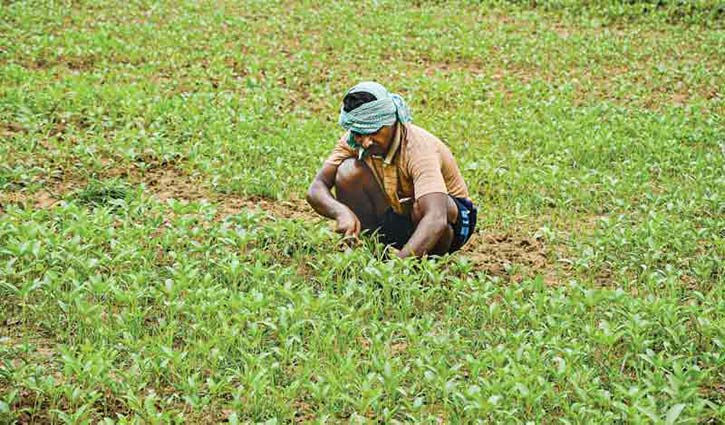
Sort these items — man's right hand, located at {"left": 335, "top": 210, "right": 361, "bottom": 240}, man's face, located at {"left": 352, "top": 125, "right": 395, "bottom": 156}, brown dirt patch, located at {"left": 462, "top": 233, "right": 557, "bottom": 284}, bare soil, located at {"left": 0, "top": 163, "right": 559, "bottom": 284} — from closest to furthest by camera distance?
man's face, located at {"left": 352, "top": 125, "right": 395, "bottom": 156}, man's right hand, located at {"left": 335, "top": 210, "right": 361, "bottom": 240}, brown dirt patch, located at {"left": 462, "top": 233, "right": 557, "bottom": 284}, bare soil, located at {"left": 0, "top": 163, "right": 559, "bottom": 284}

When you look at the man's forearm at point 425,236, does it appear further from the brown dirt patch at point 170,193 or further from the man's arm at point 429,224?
the brown dirt patch at point 170,193

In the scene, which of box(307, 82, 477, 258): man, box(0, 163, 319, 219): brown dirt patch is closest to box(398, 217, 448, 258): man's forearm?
box(307, 82, 477, 258): man

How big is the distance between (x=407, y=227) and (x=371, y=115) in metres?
0.79

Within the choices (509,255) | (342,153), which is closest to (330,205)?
(342,153)

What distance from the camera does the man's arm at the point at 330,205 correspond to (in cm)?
523

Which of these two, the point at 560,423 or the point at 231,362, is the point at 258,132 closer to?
the point at 231,362

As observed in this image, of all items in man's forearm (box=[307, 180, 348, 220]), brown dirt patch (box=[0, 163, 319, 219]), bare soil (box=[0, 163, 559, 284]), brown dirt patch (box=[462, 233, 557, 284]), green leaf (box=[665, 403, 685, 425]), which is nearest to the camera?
green leaf (box=[665, 403, 685, 425])

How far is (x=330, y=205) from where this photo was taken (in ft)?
17.6

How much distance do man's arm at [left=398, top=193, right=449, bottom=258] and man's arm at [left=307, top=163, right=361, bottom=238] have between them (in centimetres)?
38

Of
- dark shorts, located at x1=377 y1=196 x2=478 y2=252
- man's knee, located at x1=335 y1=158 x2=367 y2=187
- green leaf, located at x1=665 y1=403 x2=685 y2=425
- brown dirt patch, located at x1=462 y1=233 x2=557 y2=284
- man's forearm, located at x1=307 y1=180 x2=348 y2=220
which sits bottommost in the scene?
brown dirt patch, located at x1=462 y1=233 x2=557 y2=284

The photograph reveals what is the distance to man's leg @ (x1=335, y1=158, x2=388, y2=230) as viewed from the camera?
17.6 feet

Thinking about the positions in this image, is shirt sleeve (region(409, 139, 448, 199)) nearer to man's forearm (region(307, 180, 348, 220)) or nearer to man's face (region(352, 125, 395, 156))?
man's face (region(352, 125, 395, 156))

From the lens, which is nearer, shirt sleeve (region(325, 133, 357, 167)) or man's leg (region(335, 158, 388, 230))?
man's leg (region(335, 158, 388, 230))

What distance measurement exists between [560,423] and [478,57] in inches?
350
